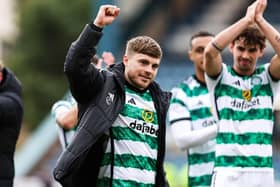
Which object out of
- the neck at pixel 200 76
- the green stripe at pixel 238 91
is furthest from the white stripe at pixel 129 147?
the neck at pixel 200 76

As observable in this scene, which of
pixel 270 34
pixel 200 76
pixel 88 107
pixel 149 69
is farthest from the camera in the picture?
pixel 200 76

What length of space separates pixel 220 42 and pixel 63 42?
25808mm

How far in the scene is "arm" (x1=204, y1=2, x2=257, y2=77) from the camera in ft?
26.2

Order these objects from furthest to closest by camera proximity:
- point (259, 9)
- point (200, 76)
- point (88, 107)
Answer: point (200, 76)
point (259, 9)
point (88, 107)

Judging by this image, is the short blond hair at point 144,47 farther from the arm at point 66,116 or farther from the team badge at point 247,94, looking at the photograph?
the arm at point 66,116

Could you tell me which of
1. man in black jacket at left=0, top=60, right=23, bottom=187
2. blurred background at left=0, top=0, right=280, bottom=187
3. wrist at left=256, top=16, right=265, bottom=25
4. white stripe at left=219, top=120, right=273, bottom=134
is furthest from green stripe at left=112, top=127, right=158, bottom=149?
blurred background at left=0, top=0, right=280, bottom=187

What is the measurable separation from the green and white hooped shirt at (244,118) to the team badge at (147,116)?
2.75ft

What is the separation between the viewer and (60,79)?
3338 cm

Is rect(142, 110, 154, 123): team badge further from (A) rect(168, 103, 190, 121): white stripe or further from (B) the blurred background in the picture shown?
(B) the blurred background

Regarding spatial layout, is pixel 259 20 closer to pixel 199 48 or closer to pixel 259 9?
pixel 259 9

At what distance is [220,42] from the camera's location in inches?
319

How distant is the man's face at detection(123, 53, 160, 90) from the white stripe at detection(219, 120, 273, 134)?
0.94 metres

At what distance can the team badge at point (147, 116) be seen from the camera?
759 cm

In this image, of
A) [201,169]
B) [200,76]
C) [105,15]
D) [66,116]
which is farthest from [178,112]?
[105,15]
